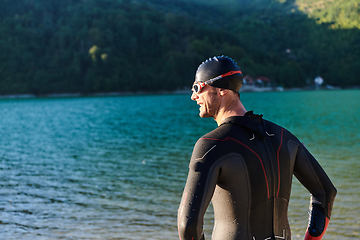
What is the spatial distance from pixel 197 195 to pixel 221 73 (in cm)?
64

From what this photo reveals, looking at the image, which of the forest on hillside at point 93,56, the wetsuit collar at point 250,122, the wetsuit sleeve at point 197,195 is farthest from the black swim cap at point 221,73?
the forest on hillside at point 93,56

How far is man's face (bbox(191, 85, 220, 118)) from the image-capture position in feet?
6.64

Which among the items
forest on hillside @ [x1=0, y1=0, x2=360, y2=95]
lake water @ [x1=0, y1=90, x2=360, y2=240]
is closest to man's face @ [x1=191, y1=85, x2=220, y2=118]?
lake water @ [x1=0, y1=90, x2=360, y2=240]

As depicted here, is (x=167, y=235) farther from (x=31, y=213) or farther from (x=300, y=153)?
(x=300, y=153)

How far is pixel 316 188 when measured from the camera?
87.3 inches

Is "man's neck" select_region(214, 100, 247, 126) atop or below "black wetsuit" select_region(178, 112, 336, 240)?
atop

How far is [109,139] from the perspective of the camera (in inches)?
1093

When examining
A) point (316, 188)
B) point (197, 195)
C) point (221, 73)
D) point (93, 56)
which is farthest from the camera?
point (93, 56)

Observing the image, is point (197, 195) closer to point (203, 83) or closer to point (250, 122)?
point (250, 122)

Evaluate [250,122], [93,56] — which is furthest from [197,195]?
[93,56]

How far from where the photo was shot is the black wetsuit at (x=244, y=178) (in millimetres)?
1774

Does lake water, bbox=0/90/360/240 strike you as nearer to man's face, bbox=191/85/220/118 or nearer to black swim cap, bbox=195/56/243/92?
man's face, bbox=191/85/220/118

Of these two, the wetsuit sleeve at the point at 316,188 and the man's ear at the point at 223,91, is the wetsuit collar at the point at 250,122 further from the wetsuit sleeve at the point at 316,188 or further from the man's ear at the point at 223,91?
the wetsuit sleeve at the point at 316,188

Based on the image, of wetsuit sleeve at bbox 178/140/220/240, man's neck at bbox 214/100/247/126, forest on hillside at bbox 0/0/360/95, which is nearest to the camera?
wetsuit sleeve at bbox 178/140/220/240
